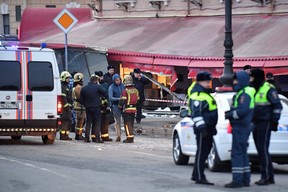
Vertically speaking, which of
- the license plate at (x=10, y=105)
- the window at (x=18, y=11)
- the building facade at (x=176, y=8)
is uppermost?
the window at (x=18, y=11)

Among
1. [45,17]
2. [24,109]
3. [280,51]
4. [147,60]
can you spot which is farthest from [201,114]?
[45,17]

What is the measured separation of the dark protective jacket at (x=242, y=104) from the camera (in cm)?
1697

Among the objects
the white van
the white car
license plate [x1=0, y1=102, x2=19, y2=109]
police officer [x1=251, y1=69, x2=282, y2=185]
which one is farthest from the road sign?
A: police officer [x1=251, y1=69, x2=282, y2=185]

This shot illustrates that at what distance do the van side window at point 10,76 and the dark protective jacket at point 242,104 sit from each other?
980 centimetres

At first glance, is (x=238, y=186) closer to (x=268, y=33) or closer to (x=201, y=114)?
(x=201, y=114)

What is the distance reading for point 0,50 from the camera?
85.1 ft

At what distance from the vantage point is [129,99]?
27969 mm

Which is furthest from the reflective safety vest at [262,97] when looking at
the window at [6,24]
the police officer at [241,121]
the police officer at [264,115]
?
the window at [6,24]

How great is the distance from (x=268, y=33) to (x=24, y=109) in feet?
35.6

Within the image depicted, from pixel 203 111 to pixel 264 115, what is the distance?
97 cm

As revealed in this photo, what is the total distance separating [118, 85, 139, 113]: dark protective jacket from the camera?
27969 mm

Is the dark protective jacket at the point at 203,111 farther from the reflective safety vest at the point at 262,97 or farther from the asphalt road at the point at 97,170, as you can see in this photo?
the asphalt road at the point at 97,170

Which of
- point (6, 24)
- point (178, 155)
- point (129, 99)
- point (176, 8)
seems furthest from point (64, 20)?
point (6, 24)

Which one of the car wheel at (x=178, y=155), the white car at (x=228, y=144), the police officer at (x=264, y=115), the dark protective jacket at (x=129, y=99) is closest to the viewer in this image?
the police officer at (x=264, y=115)
